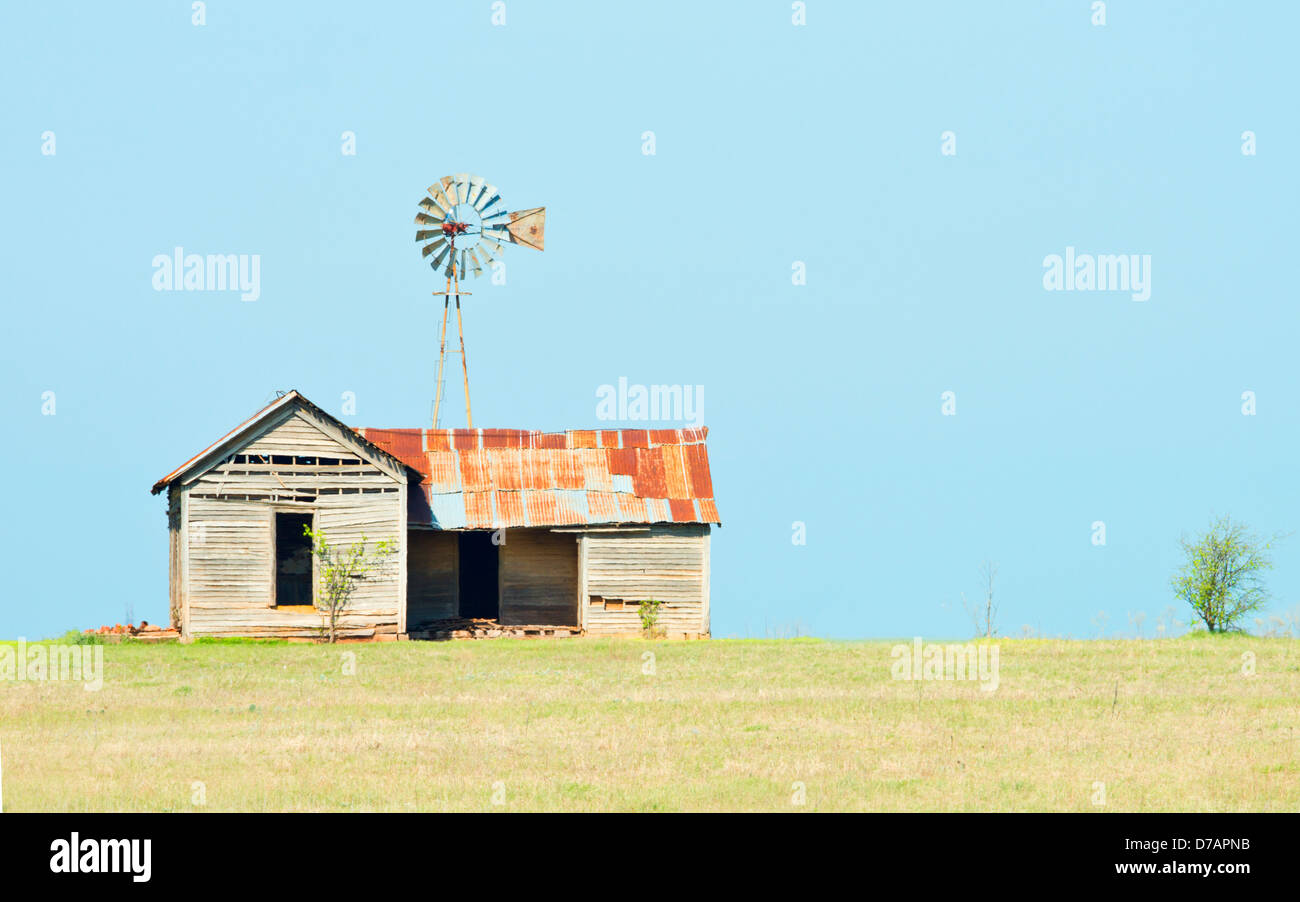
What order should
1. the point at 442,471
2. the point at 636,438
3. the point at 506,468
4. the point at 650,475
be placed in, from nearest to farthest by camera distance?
the point at 442,471 < the point at 650,475 < the point at 506,468 < the point at 636,438

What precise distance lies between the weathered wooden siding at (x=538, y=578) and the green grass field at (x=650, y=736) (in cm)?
714

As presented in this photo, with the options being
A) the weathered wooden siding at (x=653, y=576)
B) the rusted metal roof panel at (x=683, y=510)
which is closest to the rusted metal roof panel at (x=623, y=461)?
the rusted metal roof panel at (x=683, y=510)

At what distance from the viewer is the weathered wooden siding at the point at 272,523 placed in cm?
3488

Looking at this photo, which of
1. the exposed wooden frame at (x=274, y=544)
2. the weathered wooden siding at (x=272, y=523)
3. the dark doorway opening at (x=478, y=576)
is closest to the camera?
the weathered wooden siding at (x=272, y=523)

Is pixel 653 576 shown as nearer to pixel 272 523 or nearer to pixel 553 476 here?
pixel 553 476

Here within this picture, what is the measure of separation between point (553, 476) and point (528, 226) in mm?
8787

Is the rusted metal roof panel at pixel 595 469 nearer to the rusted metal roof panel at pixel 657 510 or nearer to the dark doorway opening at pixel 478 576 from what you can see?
the rusted metal roof panel at pixel 657 510

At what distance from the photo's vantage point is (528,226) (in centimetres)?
4462

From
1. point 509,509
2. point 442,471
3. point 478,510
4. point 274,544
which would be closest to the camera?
point 274,544

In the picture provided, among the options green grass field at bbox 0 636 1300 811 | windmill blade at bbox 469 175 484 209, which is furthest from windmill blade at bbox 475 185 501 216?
green grass field at bbox 0 636 1300 811

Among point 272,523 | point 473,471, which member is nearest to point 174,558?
point 272,523

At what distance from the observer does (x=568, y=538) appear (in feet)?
129

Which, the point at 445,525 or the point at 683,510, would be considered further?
the point at 683,510
